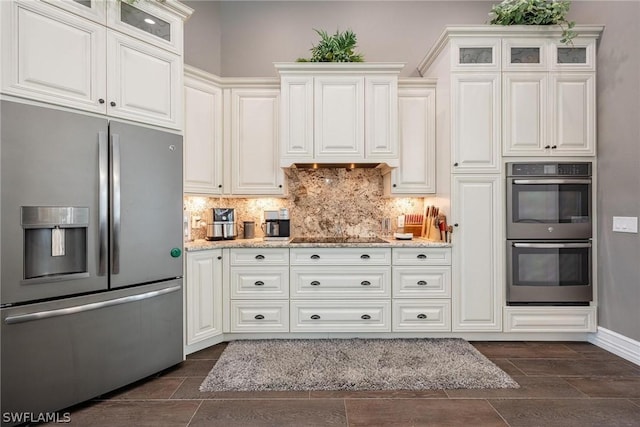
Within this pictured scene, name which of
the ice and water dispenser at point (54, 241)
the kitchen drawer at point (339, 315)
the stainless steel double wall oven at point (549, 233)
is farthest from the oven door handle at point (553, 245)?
the ice and water dispenser at point (54, 241)

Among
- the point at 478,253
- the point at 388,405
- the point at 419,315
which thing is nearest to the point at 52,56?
the point at 388,405

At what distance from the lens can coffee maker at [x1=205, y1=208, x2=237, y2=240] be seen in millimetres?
3365

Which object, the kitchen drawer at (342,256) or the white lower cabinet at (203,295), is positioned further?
the kitchen drawer at (342,256)

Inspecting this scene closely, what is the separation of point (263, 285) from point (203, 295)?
1.78ft

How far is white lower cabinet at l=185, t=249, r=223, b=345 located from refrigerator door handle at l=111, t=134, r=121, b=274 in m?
0.66

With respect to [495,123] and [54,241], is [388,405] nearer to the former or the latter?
[54,241]

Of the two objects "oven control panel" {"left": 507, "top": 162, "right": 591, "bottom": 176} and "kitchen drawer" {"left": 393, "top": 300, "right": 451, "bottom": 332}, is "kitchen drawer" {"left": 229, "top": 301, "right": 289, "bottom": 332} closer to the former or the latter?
"kitchen drawer" {"left": 393, "top": 300, "right": 451, "bottom": 332}

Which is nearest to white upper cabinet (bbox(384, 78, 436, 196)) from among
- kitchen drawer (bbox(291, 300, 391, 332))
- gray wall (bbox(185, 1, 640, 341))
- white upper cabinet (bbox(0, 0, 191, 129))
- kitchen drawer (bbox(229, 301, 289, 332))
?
gray wall (bbox(185, 1, 640, 341))

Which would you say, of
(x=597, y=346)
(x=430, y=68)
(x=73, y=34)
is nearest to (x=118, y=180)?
(x=73, y=34)

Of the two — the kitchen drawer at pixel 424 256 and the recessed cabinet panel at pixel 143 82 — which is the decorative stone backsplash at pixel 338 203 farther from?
the recessed cabinet panel at pixel 143 82

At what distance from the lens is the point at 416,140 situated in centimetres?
349

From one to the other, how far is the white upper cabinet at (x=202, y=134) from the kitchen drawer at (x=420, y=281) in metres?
2.02

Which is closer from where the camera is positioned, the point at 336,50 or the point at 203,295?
the point at 203,295

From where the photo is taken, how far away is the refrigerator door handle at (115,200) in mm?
2209
